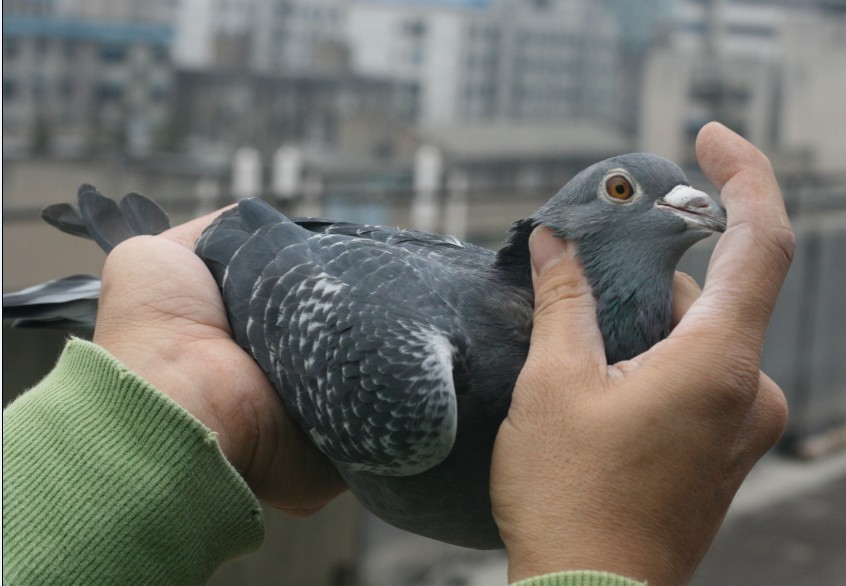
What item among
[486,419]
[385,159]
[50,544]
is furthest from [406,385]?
[385,159]

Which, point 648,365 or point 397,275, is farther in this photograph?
point 397,275

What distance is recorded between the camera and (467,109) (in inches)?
972

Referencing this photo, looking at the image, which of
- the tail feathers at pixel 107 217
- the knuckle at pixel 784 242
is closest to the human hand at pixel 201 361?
the tail feathers at pixel 107 217

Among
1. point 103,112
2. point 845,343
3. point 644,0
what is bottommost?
point 845,343

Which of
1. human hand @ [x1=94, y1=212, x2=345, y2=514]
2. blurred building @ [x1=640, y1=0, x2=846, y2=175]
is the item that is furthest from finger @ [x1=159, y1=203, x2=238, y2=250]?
blurred building @ [x1=640, y1=0, x2=846, y2=175]

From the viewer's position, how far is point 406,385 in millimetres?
2010

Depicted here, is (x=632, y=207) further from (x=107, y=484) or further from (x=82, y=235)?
(x=82, y=235)

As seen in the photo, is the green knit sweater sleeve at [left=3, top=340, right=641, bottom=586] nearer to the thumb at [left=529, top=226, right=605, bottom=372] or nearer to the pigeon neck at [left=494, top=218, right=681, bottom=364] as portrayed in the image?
the thumb at [left=529, top=226, right=605, bottom=372]

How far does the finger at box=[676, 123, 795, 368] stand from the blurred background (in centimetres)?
685

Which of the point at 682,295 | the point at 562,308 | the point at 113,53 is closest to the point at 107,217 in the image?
the point at 562,308

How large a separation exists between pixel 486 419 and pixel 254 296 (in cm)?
67

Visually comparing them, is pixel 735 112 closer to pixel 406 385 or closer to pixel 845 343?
pixel 845 343

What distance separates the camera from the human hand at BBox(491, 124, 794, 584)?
1.64 meters

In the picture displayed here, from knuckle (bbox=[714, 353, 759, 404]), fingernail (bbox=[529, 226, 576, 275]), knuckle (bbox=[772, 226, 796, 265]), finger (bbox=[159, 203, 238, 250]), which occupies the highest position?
knuckle (bbox=[772, 226, 796, 265])
